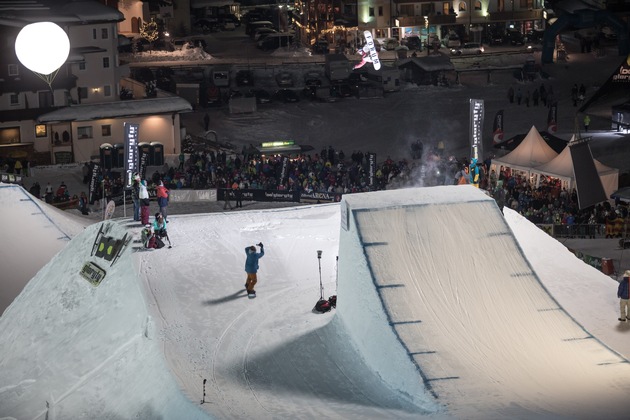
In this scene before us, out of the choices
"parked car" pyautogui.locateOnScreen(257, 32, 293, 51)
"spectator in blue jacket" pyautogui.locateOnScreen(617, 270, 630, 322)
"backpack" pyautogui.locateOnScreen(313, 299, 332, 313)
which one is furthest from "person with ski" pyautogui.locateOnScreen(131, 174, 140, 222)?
"parked car" pyautogui.locateOnScreen(257, 32, 293, 51)

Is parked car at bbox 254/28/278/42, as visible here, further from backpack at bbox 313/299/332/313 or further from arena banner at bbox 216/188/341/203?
backpack at bbox 313/299/332/313

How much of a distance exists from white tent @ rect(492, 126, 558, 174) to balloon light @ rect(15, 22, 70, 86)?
1404 cm

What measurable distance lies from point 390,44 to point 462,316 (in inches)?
1759

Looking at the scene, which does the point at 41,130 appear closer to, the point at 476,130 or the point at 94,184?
the point at 94,184

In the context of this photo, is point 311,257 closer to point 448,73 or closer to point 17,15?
point 17,15

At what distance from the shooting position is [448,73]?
169 feet

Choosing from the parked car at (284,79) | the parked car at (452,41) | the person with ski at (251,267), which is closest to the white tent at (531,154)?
the person with ski at (251,267)

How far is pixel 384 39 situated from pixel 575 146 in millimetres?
34203

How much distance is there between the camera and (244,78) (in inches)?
2026

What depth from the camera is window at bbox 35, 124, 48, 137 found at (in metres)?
40.3

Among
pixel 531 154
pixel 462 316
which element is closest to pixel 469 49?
pixel 531 154

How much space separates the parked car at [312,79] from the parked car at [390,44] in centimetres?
823

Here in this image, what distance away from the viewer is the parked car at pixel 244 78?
51.3 meters

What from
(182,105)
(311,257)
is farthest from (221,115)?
(311,257)
